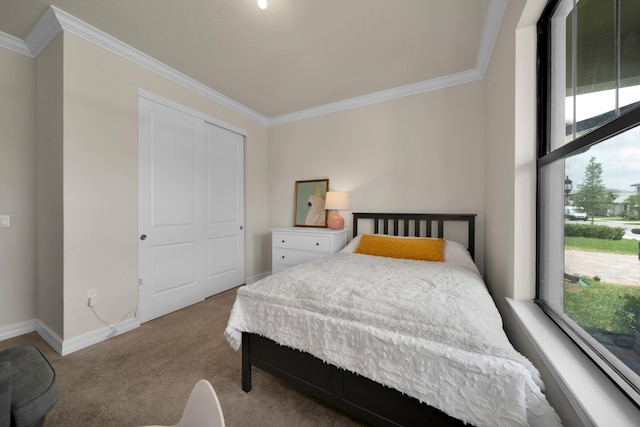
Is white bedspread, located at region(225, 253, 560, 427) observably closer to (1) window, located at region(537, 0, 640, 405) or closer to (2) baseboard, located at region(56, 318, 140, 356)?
(1) window, located at region(537, 0, 640, 405)

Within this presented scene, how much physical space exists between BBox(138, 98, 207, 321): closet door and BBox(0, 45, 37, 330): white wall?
2.92 ft

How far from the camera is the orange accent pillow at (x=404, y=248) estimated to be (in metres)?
2.23

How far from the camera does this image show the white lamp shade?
3.01m

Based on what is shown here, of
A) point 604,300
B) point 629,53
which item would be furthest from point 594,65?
point 604,300

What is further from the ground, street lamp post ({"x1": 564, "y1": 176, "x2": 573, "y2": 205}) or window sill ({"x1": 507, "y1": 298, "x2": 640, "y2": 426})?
street lamp post ({"x1": 564, "y1": 176, "x2": 573, "y2": 205})

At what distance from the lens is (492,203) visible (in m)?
2.02

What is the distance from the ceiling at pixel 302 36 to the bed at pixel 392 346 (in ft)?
6.29

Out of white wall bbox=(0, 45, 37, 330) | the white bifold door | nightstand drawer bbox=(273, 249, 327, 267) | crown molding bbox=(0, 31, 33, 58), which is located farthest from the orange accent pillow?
crown molding bbox=(0, 31, 33, 58)

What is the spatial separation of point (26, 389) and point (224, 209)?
2.49 m

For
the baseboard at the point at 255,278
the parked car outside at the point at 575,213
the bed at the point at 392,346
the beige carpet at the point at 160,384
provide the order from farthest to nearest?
the baseboard at the point at 255,278 → the beige carpet at the point at 160,384 → the parked car outside at the point at 575,213 → the bed at the point at 392,346

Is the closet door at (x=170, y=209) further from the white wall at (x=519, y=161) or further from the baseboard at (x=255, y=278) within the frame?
the white wall at (x=519, y=161)

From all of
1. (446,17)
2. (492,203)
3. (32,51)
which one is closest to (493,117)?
(492,203)

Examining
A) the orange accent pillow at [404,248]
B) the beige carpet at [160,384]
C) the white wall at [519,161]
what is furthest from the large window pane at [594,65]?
the beige carpet at [160,384]

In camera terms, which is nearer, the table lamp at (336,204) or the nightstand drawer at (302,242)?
the nightstand drawer at (302,242)
